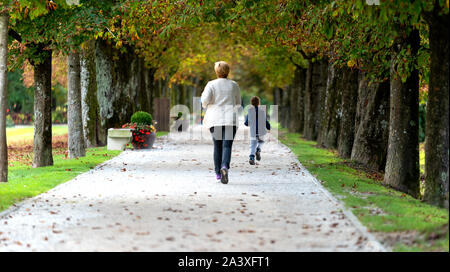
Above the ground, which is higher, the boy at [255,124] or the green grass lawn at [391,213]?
the boy at [255,124]

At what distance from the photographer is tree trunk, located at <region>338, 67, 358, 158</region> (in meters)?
21.0

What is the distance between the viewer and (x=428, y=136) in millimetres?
11023

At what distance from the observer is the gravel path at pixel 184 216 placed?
24.6ft

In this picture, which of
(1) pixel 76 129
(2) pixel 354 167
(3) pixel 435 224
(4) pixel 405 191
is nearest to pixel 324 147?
(2) pixel 354 167

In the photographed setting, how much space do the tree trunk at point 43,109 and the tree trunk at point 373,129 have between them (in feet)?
26.5

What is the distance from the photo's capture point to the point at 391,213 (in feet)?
30.9

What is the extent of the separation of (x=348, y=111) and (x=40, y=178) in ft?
35.0

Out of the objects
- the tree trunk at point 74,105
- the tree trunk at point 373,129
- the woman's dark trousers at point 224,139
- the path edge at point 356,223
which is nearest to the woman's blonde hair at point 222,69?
the woman's dark trousers at point 224,139

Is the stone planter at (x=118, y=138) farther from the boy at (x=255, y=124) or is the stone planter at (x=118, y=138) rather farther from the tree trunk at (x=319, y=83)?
the tree trunk at (x=319, y=83)

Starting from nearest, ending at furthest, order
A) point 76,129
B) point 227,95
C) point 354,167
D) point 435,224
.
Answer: point 435,224 → point 227,95 → point 354,167 → point 76,129

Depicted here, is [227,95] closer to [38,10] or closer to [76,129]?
[38,10]

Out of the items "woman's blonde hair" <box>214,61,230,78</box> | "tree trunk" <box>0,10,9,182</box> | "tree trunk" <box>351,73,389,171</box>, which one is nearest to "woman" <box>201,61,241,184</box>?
"woman's blonde hair" <box>214,61,230,78</box>
